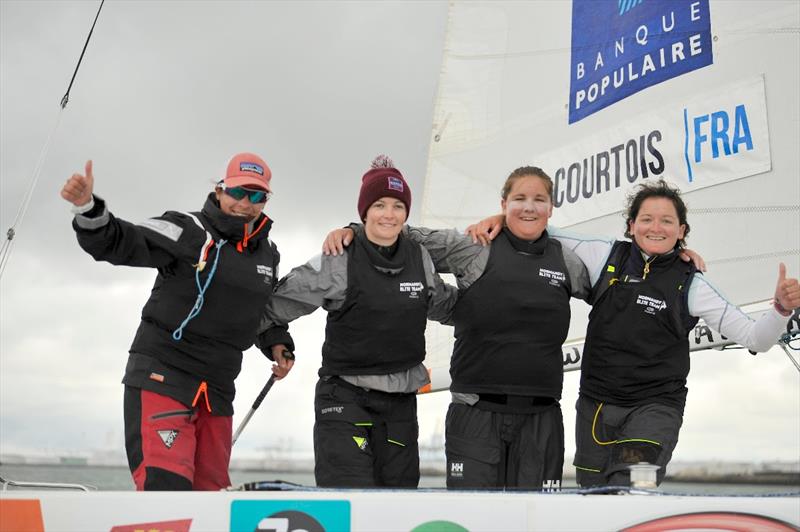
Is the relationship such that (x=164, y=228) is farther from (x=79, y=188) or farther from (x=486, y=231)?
(x=486, y=231)

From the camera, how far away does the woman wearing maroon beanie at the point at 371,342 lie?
112 inches

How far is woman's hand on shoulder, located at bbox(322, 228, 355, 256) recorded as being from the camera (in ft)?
9.75

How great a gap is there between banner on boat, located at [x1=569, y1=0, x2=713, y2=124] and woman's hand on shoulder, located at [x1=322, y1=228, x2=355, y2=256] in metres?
2.00

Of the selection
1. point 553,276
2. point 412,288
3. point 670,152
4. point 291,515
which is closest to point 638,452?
point 553,276

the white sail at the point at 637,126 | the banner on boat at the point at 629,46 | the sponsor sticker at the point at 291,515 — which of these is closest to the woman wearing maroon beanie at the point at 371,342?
the sponsor sticker at the point at 291,515

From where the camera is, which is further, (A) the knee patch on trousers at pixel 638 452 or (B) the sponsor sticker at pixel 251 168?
(B) the sponsor sticker at pixel 251 168

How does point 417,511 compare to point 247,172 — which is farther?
point 247,172

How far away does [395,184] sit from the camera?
3.05 metres

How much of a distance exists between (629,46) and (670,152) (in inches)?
23.3

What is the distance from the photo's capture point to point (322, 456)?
2826 millimetres

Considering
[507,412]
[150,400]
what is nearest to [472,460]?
[507,412]

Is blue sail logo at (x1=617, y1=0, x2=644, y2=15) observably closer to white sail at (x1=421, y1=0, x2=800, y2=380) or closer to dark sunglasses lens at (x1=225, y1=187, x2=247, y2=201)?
white sail at (x1=421, y1=0, x2=800, y2=380)

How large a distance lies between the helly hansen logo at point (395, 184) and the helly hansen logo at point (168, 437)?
1024 millimetres

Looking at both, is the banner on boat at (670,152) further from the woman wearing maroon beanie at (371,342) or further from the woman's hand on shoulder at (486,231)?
the woman wearing maroon beanie at (371,342)
